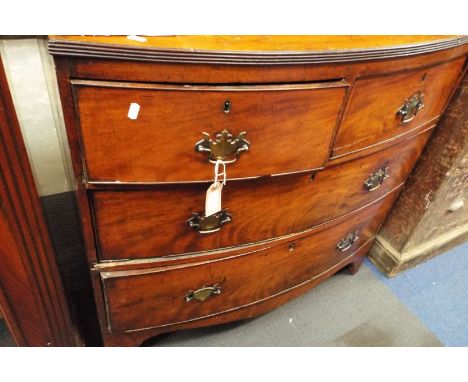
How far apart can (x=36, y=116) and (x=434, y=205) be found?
1.50m

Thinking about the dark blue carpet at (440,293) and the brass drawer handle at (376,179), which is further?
the dark blue carpet at (440,293)

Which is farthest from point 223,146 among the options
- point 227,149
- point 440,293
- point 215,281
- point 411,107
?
point 440,293

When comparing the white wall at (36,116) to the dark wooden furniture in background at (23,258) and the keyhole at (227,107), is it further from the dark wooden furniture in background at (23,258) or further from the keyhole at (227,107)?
the keyhole at (227,107)

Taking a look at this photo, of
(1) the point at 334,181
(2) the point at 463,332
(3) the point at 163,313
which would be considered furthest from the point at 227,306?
(2) the point at 463,332

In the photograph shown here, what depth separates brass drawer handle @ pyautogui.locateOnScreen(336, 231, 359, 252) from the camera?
1.09 meters

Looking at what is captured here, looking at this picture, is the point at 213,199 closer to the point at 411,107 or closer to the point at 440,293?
the point at 411,107

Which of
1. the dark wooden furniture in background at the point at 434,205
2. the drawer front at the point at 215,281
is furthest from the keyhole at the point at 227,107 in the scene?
the dark wooden furniture in background at the point at 434,205

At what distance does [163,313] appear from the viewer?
2.80 ft

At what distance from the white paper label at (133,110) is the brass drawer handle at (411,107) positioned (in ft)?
1.94

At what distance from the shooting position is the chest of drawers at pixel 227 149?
1.58 ft

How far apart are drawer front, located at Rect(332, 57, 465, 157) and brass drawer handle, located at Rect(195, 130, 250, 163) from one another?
0.23 meters

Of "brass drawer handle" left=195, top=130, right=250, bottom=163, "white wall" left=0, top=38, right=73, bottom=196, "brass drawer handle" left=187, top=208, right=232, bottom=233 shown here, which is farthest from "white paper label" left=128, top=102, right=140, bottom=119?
"white wall" left=0, top=38, right=73, bottom=196

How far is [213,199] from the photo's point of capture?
0.64 m
